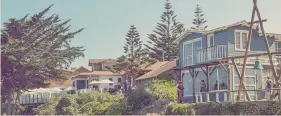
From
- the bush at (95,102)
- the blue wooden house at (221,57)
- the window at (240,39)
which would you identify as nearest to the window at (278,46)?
the blue wooden house at (221,57)

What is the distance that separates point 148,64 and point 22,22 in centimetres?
1987

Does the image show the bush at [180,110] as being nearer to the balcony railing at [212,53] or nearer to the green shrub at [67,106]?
the balcony railing at [212,53]

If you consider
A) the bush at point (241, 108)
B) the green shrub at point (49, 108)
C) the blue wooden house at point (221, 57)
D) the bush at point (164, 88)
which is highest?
the blue wooden house at point (221, 57)

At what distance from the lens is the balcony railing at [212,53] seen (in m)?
32.7

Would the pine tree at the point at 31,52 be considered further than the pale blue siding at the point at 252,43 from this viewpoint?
Yes

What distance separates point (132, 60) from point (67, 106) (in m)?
17.9

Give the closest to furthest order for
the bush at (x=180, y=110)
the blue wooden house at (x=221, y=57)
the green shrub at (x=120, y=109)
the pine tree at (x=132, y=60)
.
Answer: the bush at (x=180, y=110), the blue wooden house at (x=221, y=57), the green shrub at (x=120, y=109), the pine tree at (x=132, y=60)

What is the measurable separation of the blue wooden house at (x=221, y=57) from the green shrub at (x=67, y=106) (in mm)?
8371

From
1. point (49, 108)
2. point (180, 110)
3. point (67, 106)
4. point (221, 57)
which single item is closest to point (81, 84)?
point (49, 108)

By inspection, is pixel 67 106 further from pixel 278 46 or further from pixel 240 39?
pixel 278 46

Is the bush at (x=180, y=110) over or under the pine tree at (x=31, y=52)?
under

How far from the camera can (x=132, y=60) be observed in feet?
183

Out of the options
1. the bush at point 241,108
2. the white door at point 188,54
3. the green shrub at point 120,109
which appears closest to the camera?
the bush at point 241,108

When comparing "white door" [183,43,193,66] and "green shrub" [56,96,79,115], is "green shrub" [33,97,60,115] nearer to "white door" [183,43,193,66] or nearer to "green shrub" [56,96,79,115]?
"green shrub" [56,96,79,115]
